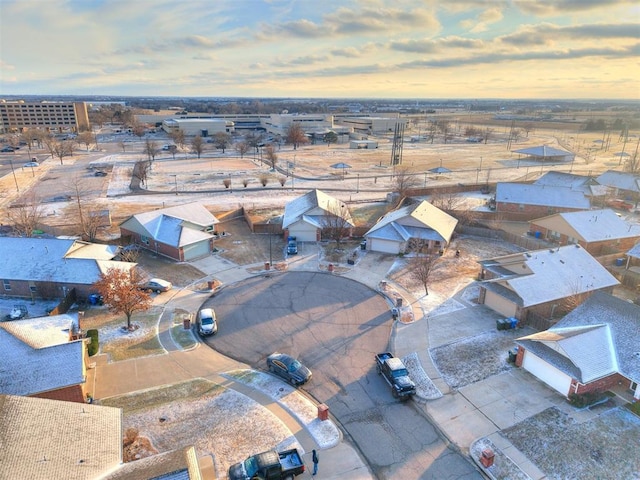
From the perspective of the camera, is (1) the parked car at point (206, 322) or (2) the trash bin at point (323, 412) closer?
(2) the trash bin at point (323, 412)

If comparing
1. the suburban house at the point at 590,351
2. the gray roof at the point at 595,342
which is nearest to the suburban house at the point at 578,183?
the gray roof at the point at 595,342

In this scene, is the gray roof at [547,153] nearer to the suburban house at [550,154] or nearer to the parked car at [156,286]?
the suburban house at [550,154]

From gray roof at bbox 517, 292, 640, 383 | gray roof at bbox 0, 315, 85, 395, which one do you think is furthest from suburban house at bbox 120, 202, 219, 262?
gray roof at bbox 517, 292, 640, 383

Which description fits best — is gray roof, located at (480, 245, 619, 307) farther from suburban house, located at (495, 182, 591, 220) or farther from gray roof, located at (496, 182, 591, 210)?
gray roof, located at (496, 182, 591, 210)

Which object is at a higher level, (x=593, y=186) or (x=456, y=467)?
(x=593, y=186)

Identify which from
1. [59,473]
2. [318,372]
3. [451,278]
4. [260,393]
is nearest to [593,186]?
[451,278]

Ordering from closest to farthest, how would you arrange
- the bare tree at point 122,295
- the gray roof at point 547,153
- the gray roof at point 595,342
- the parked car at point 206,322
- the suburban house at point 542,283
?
the gray roof at point 595,342 < the bare tree at point 122,295 < the parked car at point 206,322 < the suburban house at point 542,283 < the gray roof at point 547,153

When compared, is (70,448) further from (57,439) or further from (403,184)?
(403,184)

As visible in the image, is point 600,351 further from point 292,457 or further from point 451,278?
point 292,457
